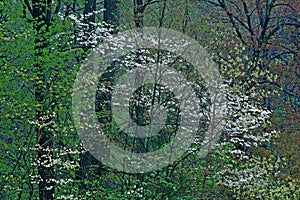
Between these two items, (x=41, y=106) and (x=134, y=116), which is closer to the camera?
(x=41, y=106)

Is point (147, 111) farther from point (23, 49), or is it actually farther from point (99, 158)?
point (23, 49)

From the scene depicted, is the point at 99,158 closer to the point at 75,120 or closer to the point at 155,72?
the point at 75,120

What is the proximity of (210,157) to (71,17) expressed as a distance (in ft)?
15.1

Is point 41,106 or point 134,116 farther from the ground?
point 41,106

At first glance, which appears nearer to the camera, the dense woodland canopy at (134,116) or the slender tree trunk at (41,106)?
the slender tree trunk at (41,106)

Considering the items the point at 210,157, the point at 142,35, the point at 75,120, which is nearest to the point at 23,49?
the point at 75,120

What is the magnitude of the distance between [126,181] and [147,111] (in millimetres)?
1703

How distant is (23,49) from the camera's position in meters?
9.52

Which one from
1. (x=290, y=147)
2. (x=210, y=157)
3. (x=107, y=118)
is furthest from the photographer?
(x=290, y=147)

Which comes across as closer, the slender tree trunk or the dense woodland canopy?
the slender tree trunk

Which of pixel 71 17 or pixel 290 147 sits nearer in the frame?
pixel 71 17

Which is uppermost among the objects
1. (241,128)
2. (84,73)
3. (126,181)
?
(84,73)

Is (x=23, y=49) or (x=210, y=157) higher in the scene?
(x=23, y=49)

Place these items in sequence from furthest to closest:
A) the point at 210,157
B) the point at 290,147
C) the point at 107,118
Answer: the point at 290,147, the point at 107,118, the point at 210,157
